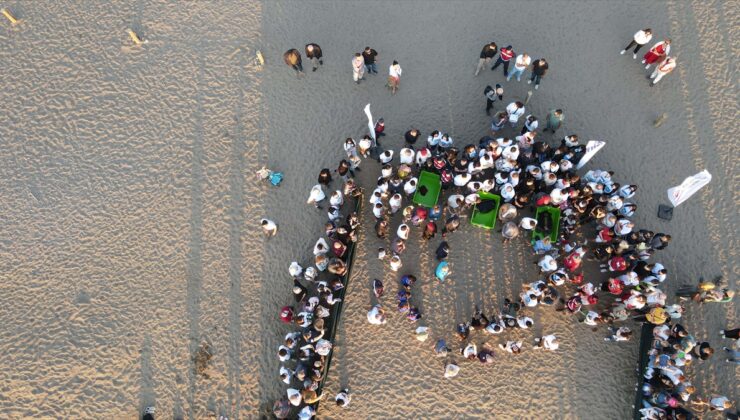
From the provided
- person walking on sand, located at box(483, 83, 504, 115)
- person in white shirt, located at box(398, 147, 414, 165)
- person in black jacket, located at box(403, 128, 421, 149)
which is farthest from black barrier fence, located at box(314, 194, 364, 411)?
person walking on sand, located at box(483, 83, 504, 115)

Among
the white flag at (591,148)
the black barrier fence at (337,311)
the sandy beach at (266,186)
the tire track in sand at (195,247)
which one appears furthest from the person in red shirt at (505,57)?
the tire track in sand at (195,247)

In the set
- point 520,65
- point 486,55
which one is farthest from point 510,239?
point 486,55

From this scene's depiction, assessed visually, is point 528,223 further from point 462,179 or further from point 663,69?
point 663,69

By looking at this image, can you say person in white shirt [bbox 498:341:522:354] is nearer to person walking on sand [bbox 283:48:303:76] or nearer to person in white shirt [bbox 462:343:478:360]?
person in white shirt [bbox 462:343:478:360]

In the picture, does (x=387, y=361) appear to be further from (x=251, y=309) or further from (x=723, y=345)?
(x=723, y=345)

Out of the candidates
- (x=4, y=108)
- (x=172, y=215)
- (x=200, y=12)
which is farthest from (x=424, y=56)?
(x=4, y=108)

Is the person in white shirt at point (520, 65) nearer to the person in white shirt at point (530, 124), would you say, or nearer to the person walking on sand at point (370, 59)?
the person in white shirt at point (530, 124)
